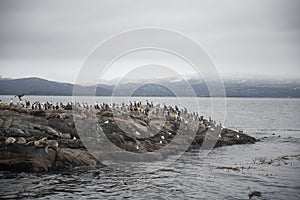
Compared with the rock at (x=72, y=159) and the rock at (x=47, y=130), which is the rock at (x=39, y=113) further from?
the rock at (x=72, y=159)

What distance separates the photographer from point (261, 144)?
50438 mm

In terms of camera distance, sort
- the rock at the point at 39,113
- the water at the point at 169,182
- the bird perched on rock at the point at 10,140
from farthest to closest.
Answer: the rock at the point at 39,113, the bird perched on rock at the point at 10,140, the water at the point at 169,182

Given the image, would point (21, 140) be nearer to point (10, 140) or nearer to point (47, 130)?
point (10, 140)

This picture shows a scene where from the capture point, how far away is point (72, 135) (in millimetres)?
36500

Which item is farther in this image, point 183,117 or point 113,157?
point 183,117

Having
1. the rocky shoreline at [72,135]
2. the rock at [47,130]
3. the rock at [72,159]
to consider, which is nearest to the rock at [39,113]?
the rocky shoreline at [72,135]

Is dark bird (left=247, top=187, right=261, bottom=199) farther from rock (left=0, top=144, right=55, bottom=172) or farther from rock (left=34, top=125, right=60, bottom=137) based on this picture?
rock (left=34, top=125, right=60, bottom=137)

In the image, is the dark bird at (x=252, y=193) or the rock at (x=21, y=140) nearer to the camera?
the dark bird at (x=252, y=193)

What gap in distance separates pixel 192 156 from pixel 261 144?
634 inches

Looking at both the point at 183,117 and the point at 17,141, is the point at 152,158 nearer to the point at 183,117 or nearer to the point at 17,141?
the point at 17,141

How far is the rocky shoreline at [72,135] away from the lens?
2870 cm

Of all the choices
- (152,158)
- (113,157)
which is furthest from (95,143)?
(152,158)

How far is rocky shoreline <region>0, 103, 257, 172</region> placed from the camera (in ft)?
94.2

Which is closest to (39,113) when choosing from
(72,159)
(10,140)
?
(10,140)
